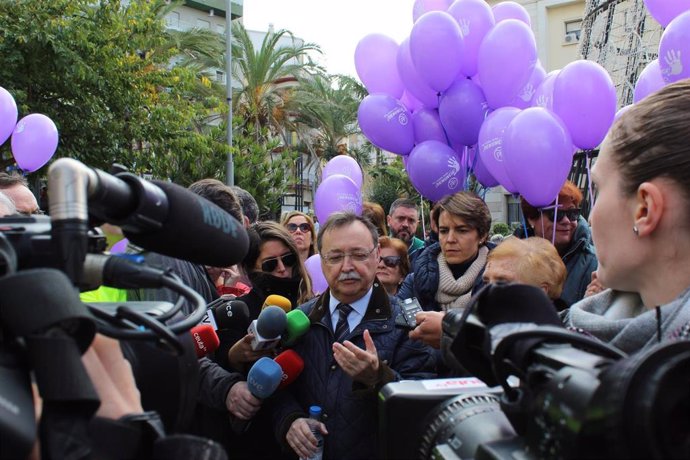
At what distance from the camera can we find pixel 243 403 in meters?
2.48

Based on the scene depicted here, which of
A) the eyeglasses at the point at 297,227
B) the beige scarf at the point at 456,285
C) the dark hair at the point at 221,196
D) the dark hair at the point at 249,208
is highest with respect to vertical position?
the dark hair at the point at 221,196

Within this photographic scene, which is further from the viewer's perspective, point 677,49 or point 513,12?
point 513,12

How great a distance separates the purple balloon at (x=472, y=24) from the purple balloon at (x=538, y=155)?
157 cm

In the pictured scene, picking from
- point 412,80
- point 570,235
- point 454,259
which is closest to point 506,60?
point 412,80

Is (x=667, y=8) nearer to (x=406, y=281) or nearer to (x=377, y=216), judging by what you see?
(x=377, y=216)

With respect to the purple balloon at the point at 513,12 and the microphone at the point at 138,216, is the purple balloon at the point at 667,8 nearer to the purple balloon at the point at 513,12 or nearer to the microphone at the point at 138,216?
the purple balloon at the point at 513,12

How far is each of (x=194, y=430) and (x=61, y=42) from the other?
8.89 meters

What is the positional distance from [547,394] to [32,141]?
7016mm

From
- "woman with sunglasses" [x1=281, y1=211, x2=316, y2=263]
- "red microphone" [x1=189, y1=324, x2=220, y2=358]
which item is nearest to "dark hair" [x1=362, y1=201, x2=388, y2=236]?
"woman with sunglasses" [x1=281, y1=211, x2=316, y2=263]

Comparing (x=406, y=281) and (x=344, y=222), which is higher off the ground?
(x=344, y=222)

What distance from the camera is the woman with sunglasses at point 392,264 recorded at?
390cm

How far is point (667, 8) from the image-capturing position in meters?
4.55

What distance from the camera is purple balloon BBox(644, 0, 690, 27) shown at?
4.51 metres

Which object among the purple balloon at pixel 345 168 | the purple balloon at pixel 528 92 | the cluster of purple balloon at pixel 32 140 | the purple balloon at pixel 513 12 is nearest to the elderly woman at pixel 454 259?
the purple balloon at pixel 528 92
